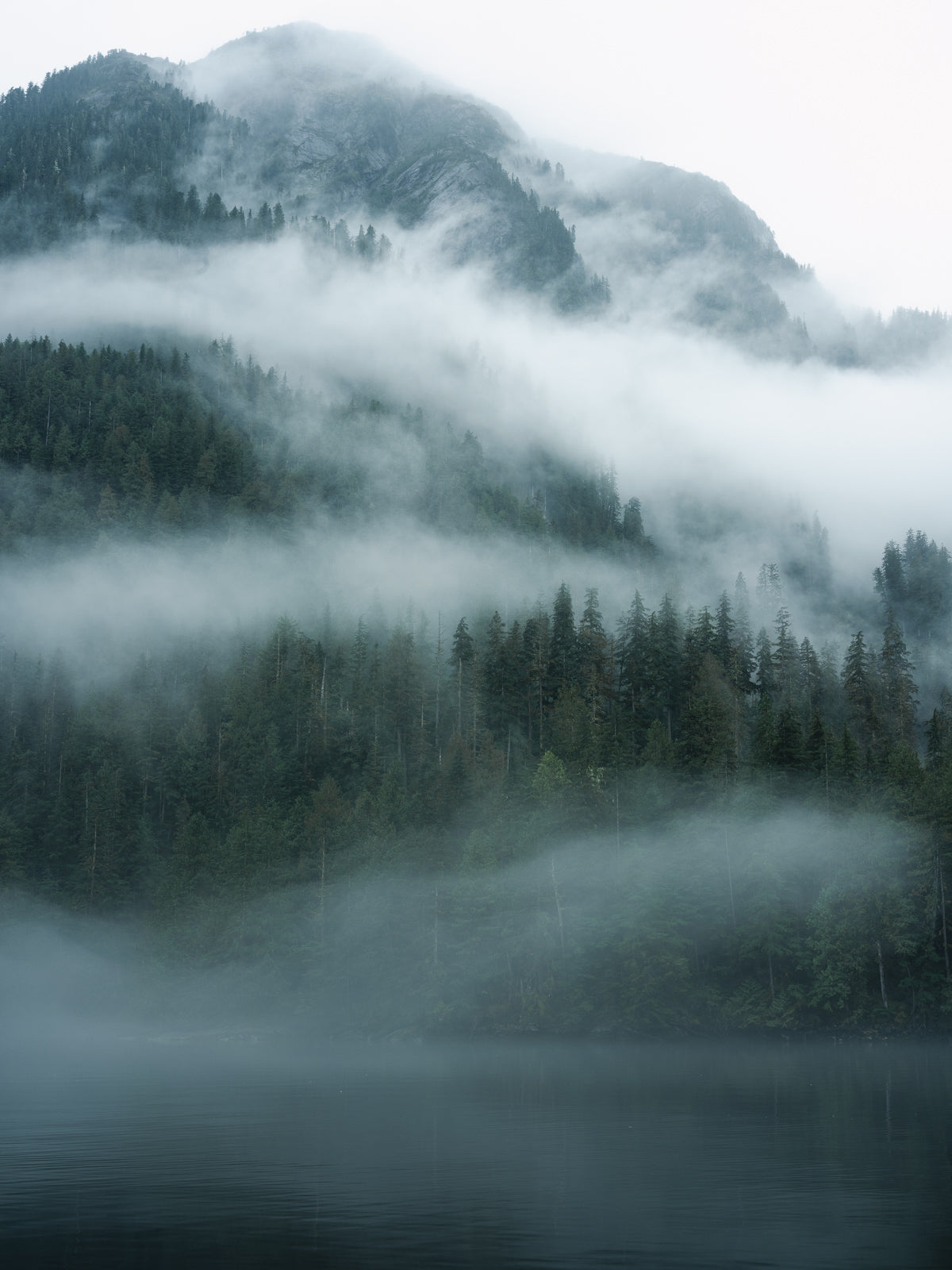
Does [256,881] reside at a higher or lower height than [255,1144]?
higher

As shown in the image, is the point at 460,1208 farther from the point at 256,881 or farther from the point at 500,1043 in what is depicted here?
the point at 256,881

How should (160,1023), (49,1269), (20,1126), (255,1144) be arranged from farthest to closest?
(160,1023), (20,1126), (255,1144), (49,1269)

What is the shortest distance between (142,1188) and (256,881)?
85.8m

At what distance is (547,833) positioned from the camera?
335 ft

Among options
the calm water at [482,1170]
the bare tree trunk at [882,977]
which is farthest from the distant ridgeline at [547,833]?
the calm water at [482,1170]

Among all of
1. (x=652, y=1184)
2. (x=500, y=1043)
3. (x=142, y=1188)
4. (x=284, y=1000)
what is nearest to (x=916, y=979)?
(x=500, y=1043)

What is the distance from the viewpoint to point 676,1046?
3548 inches

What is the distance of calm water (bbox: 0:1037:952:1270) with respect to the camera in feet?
75.6

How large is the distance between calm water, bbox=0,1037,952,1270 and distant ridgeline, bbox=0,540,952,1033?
2941 cm

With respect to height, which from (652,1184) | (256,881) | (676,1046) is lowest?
(676,1046)

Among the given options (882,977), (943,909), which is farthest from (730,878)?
(943,909)

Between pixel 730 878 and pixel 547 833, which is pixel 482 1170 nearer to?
pixel 547 833

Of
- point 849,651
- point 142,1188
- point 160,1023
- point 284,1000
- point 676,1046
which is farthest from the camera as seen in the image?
point 849,651

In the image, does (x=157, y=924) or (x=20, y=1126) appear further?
(x=157, y=924)
